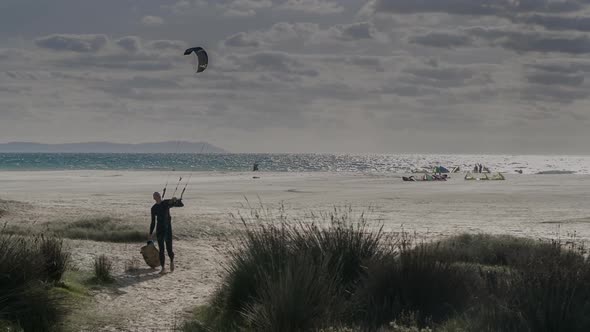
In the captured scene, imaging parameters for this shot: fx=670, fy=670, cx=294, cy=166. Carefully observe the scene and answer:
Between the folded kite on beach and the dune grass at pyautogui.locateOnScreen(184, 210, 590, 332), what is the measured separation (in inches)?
169

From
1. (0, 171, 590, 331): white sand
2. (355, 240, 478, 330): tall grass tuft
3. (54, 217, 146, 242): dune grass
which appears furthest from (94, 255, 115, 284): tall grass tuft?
(54, 217, 146, 242): dune grass

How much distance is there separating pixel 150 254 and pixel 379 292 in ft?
23.4

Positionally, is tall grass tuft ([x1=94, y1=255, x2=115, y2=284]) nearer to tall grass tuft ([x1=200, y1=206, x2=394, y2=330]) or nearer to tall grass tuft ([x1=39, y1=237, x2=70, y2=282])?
tall grass tuft ([x1=39, y1=237, x2=70, y2=282])

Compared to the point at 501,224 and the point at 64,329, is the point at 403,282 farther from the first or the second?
the point at 501,224

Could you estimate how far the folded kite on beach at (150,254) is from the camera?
590 inches

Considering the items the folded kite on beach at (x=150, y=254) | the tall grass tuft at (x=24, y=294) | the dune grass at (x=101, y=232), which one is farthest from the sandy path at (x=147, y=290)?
the dune grass at (x=101, y=232)

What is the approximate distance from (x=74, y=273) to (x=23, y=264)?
3837mm

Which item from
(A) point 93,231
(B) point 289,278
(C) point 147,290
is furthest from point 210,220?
(B) point 289,278

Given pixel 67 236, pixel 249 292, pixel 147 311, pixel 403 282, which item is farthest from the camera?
pixel 67 236

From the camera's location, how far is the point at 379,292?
31.0 feet

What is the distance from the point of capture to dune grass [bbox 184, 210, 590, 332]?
7.70 meters

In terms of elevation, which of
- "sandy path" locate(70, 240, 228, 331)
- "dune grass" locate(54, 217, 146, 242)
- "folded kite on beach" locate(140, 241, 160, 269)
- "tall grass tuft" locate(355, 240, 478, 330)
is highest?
"tall grass tuft" locate(355, 240, 478, 330)

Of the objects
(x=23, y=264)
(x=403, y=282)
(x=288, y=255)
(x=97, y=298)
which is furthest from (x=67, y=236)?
(x=403, y=282)

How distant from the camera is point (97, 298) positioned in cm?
1182
